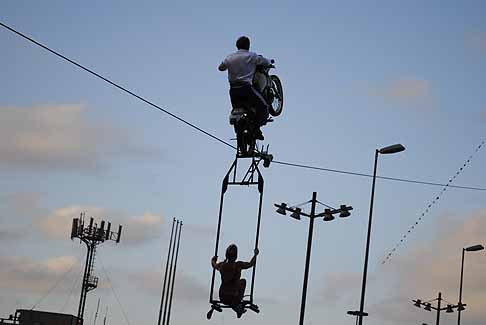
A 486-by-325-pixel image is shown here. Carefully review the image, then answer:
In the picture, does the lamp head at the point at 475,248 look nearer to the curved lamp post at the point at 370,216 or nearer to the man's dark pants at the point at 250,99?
the curved lamp post at the point at 370,216

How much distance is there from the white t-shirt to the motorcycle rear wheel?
95 centimetres

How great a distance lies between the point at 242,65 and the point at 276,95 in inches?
56.0

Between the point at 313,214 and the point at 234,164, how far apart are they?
19.9 metres

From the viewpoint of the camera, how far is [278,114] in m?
17.4

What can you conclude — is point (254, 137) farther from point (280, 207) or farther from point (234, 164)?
point (280, 207)

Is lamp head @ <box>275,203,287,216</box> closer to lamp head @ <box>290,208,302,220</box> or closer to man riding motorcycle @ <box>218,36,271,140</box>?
lamp head @ <box>290,208,302,220</box>

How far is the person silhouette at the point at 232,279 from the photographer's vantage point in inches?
611

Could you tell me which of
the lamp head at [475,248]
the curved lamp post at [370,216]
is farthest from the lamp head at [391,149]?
the lamp head at [475,248]

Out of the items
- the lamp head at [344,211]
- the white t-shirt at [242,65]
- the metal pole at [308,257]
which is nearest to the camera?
the white t-shirt at [242,65]

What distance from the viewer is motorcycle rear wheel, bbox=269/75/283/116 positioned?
1711 cm

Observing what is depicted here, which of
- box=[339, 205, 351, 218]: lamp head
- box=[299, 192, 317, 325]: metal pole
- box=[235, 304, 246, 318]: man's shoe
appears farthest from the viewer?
box=[339, 205, 351, 218]: lamp head

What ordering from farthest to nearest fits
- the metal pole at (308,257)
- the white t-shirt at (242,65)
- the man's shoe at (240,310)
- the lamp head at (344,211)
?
1. the lamp head at (344,211)
2. the metal pole at (308,257)
3. the white t-shirt at (242,65)
4. the man's shoe at (240,310)

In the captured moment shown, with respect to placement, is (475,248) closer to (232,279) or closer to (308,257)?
(308,257)

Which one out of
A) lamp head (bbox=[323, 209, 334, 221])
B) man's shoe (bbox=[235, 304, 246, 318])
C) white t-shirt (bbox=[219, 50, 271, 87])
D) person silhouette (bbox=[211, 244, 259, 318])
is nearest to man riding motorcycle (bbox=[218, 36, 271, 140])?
white t-shirt (bbox=[219, 50, 271, 87])
